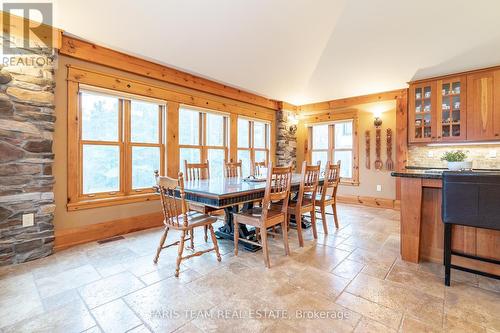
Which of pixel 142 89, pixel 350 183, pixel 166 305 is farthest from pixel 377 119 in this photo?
pixel 166 305

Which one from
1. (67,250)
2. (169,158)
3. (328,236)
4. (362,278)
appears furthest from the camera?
(169,158)

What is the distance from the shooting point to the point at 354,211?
485 cm

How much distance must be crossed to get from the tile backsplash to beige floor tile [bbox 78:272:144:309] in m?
5.30

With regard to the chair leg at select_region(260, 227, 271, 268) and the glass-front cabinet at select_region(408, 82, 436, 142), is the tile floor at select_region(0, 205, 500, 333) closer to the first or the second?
the chair leg at select_region(260, 227, 271, 268)

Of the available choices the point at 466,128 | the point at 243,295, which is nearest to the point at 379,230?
the point at 466,128

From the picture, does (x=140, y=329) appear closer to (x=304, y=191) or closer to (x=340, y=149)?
(x=304, y=191)

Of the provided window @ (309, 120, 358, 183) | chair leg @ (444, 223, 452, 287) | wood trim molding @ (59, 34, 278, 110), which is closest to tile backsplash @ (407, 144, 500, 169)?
window @ (309, 120, 358, 183)

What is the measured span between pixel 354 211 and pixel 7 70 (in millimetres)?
5641

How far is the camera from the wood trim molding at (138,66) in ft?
9.68

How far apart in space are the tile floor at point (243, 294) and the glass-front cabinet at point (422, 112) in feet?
9.39

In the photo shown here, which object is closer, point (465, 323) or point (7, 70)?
point (465, 323)

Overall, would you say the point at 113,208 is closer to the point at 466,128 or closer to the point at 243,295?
the point at 243,295

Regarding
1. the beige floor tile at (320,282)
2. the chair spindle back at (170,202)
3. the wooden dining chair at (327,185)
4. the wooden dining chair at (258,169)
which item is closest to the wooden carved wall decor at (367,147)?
the wooden dining chair at (327,185)
